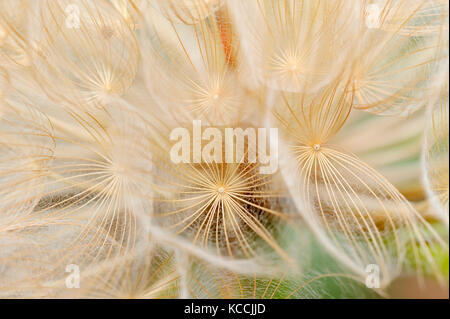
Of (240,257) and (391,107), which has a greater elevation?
(391,107)

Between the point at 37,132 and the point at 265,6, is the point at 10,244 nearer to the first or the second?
the point at 37,132

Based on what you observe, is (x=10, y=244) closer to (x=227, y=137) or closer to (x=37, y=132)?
(x=37, y=132)

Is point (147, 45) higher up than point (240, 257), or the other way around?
point (147, 45)

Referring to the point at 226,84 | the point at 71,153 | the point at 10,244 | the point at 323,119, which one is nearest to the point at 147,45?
the point at 226,84
